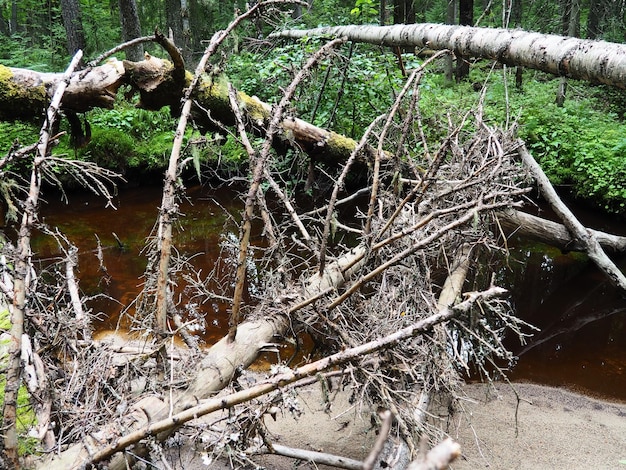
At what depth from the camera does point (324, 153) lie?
6.58 m

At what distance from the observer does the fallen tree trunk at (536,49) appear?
3.07m

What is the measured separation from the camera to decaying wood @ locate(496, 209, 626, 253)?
5.99m

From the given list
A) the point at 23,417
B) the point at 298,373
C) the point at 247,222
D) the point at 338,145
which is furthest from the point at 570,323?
the point at 23,417

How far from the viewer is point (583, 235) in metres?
5.82

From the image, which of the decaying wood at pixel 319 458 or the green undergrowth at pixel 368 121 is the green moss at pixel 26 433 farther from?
the green undergrowth at pixel 368 121

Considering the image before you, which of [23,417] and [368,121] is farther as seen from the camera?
[368,121]

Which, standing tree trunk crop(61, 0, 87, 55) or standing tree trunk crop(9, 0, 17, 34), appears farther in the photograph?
standing tree trunk crop(9, 0, 17, 34)

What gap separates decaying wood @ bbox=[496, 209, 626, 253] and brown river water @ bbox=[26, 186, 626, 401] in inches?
25.4

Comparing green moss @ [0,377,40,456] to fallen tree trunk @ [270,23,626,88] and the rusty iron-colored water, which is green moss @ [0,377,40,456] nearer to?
fallen tree trunk @ [270,23,626,88]

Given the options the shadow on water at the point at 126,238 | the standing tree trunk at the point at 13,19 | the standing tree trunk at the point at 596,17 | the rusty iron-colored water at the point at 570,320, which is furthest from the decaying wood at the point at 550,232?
the standing tree trunk at the point at 13,19

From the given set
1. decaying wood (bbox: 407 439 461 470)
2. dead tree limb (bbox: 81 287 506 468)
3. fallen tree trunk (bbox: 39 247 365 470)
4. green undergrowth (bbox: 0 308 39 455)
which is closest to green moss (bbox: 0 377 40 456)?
green undergrowth (bbox: 0 308 39 455)

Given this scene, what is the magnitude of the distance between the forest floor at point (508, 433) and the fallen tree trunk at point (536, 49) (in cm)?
226

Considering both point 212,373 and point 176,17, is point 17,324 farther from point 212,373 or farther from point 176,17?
point 176,17

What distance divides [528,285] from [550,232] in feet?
2.89
